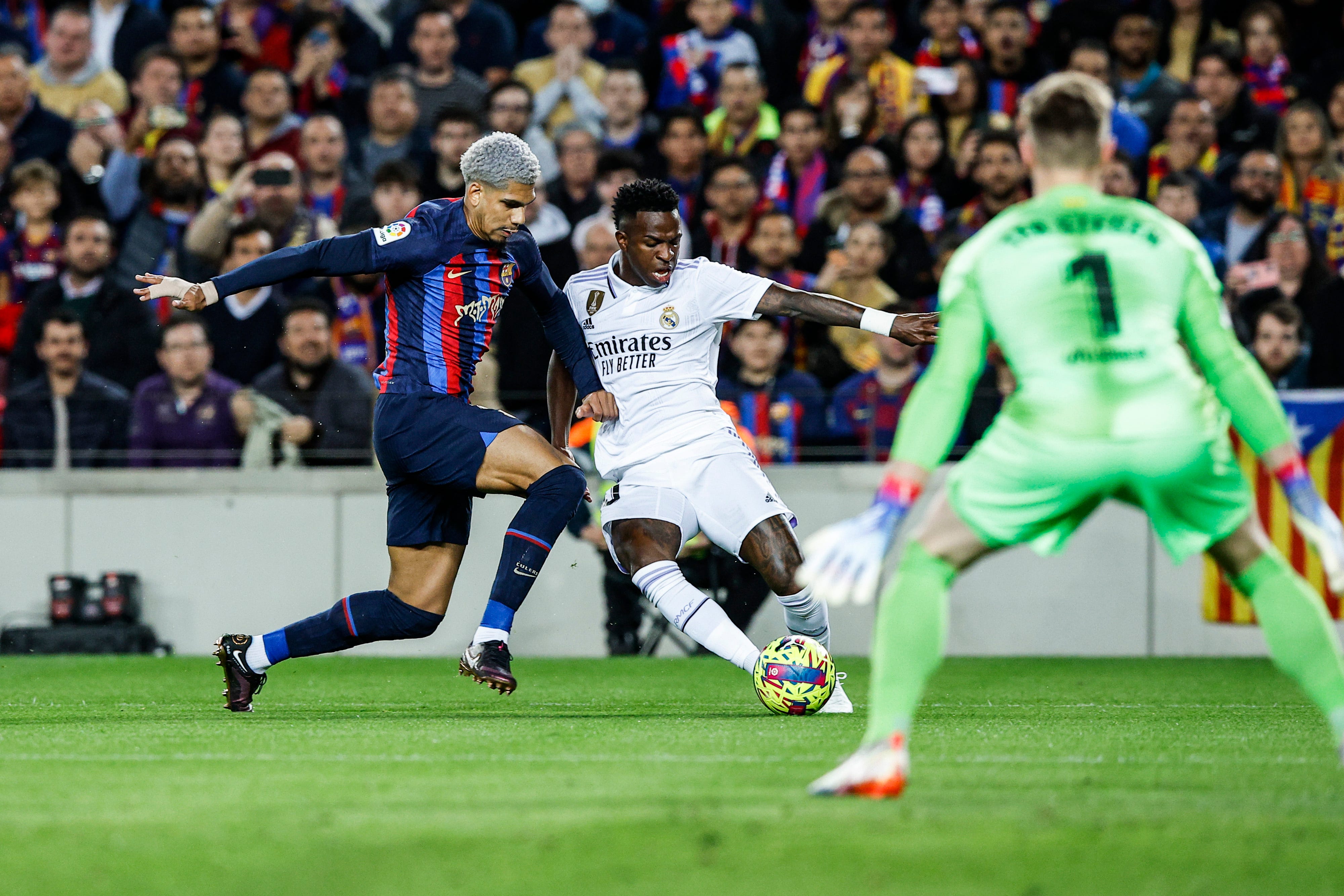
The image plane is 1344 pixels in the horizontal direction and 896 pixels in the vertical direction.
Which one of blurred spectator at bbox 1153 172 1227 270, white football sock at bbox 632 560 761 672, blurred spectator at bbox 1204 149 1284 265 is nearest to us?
white football sock at bbox 632 560 761 672

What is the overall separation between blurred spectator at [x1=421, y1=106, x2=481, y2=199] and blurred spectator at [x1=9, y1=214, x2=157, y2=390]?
7.63ft

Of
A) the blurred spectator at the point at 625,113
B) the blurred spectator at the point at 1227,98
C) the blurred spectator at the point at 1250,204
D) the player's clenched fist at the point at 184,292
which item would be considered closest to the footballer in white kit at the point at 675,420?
the player's clenched fist at the point at 184,292

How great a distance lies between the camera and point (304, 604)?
12.7 meters

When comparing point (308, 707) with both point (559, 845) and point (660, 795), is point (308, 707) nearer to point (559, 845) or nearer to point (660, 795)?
point (660, 795)

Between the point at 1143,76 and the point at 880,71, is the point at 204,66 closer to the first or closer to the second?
the point at 880,71

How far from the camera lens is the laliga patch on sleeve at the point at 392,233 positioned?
7.46 m

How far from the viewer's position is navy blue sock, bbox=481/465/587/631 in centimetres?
744

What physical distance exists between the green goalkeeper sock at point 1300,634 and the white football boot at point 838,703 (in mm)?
2997

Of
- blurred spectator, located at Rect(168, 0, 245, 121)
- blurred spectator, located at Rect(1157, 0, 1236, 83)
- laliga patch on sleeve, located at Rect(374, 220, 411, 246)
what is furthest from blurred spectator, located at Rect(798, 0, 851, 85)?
laliga patch on sleeve, located at Rect(374, 220, 411, 246)

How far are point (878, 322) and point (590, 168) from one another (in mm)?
6594

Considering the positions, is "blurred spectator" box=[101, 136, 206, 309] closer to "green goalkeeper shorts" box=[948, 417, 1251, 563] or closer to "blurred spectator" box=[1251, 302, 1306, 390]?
"blurred spectator" box=[1251, 302, 1306, 390]

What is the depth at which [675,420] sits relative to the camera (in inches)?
321

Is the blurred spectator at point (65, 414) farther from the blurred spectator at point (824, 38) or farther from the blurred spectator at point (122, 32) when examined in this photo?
the blurred spectator at point (824, 38)

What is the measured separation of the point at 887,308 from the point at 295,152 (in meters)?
5.39
